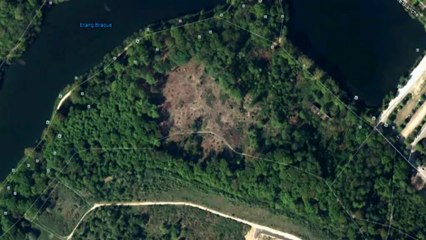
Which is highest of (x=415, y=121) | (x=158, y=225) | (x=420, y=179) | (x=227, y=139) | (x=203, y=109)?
(x=415, y=121)

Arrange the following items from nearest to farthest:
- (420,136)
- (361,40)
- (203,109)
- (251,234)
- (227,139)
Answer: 1. (420,136)
2. (251,234)
3. (227,139)
4. (203,109)
5. (361,40)

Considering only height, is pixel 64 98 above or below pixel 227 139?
below

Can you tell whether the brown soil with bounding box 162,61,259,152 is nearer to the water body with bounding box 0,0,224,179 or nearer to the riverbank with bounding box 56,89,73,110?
the water body with bounding box 0,0,224,179

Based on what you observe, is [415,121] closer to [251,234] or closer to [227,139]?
[227,139]

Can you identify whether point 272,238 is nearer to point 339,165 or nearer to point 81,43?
point 339,165

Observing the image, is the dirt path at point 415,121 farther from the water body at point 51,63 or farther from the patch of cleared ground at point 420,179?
the water body at point 51,63

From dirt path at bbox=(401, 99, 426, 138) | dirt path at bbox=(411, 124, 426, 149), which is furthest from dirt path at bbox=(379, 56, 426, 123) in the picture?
dirt path at bbox=(411, 124, 426, 149)

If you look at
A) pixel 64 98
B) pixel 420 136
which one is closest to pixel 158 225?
pixel 64 98
